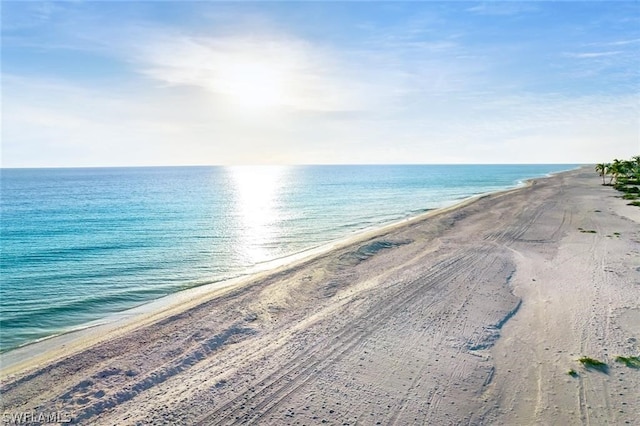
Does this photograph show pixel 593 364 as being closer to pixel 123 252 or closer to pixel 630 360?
pixel 630 360

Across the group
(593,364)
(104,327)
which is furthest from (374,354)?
(104,327)

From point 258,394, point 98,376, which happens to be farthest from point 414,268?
point 98,376

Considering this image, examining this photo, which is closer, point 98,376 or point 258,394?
point 258,394

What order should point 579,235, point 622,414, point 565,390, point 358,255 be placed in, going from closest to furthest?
point 622,414
point 565,390
point 358,255
point 579,235

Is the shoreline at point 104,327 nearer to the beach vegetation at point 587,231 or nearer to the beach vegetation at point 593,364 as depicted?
the beach vegetation at point 593,364

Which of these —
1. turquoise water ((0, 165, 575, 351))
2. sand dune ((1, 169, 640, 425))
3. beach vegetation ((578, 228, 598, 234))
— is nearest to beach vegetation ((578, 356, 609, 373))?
sand dune ((1, 169, 640, 425))

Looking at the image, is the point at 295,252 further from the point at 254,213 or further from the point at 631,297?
the point at 254,213

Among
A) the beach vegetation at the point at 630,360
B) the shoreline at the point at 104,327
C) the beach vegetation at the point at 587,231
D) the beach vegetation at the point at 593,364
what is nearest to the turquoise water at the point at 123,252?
the shoreline at the point at 104,327
